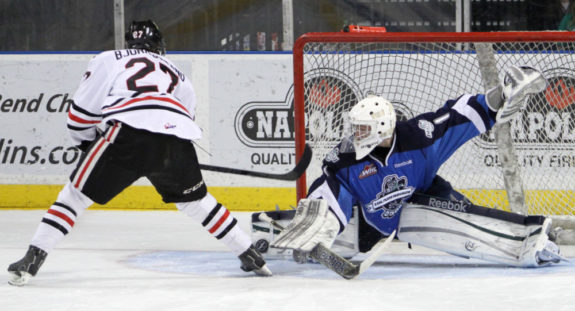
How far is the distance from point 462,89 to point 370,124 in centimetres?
136

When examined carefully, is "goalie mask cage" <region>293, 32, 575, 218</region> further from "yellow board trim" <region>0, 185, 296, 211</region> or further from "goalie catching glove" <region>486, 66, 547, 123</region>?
"yellow board trim" <region>0, 185, 296, 211</region>

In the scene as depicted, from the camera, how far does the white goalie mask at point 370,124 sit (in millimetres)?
3691

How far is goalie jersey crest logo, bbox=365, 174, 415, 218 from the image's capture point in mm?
3809

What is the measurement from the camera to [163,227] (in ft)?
18.0

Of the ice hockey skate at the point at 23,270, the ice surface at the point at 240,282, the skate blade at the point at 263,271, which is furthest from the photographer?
the skate blade at the point at 263,271

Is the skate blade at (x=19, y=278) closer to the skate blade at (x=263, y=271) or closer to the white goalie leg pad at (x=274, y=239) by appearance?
the skate blade at (x=263, y=271)

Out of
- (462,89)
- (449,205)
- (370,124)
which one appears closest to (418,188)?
(449,205)

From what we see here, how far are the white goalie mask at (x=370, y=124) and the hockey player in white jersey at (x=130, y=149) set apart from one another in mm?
580

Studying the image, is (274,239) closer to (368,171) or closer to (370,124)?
(368,171)

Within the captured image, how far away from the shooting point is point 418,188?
13.1 ft

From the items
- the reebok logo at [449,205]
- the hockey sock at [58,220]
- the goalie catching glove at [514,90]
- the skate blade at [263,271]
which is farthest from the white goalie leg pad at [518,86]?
the hockey sock at [58,220]

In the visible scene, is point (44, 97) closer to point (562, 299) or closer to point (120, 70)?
point (120, 70)

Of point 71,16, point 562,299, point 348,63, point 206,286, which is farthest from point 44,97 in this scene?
point 562,299

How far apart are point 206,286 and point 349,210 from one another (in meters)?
0.74
